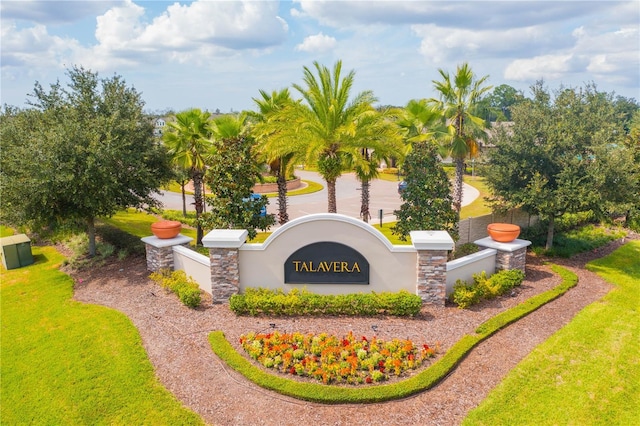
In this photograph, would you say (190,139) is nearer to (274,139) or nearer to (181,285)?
(274,139)

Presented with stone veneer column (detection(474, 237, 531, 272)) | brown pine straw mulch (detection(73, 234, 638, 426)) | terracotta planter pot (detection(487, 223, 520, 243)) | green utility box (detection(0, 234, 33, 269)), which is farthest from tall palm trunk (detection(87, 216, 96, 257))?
terracotta planter pot (detection(487, 223, 520, 243))

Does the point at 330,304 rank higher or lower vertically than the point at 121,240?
lower

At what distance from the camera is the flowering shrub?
1053 centimetres

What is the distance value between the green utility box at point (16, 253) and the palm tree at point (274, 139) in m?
12.1

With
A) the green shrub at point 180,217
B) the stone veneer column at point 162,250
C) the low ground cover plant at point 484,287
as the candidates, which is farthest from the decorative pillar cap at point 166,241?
the low ground cover plant at point 484,287

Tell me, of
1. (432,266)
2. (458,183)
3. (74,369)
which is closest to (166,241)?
(74,369)

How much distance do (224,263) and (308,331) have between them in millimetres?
3908

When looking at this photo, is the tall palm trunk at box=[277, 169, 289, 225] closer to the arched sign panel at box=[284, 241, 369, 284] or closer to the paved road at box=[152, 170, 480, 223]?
the paved road at box=[152, 170, 480, 223]

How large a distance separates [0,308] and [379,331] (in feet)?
44.8

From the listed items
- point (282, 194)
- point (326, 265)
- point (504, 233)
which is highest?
point (282, 194)

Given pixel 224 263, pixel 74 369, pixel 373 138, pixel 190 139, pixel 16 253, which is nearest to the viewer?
pixel 74 369

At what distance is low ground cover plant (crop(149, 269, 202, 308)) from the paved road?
13.9 metres

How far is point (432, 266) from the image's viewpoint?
1405cm

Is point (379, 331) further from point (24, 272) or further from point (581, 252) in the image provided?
point (24, 272)
